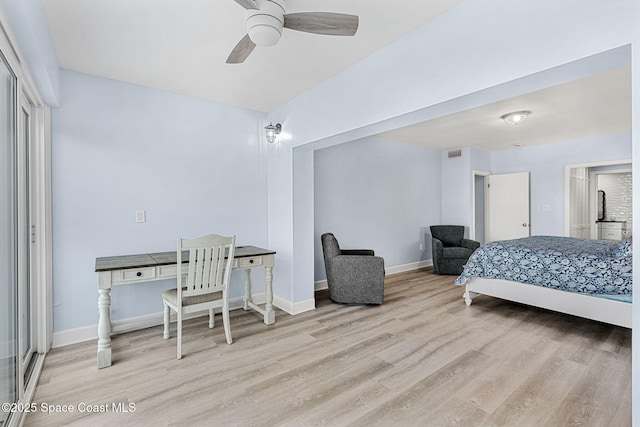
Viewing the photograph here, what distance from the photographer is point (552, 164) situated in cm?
577

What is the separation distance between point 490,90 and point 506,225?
17.7 ft

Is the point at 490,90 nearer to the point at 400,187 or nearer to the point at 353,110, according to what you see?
the point at 353,110

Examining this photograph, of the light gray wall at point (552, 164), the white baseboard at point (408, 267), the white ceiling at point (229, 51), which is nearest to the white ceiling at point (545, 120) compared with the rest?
the white ceiling at point (229, 51)

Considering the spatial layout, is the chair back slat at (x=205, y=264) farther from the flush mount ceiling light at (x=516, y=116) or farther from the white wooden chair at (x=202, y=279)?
the flush mount ceiling light at (x=516, y=116)

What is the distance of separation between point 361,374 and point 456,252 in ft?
12.2

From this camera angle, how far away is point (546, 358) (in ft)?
8.26

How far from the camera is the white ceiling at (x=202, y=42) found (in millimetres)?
1977

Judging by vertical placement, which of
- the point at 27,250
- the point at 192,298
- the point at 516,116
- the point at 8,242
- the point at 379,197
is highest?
the point at 516,116

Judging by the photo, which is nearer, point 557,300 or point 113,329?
point 113,329

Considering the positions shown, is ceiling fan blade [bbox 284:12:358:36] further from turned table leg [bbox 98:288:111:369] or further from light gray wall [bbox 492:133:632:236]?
light gray wall [bbox 492:133:632:236]

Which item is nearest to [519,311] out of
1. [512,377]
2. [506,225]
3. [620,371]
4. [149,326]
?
[620,371]

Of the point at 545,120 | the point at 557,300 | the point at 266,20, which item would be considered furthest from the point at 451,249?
the point at 266,20

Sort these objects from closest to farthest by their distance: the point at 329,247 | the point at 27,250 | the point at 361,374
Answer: the point at 361,374 < the point at 27,250 < the point at 329,247

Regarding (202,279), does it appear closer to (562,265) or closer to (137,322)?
(137,322)
